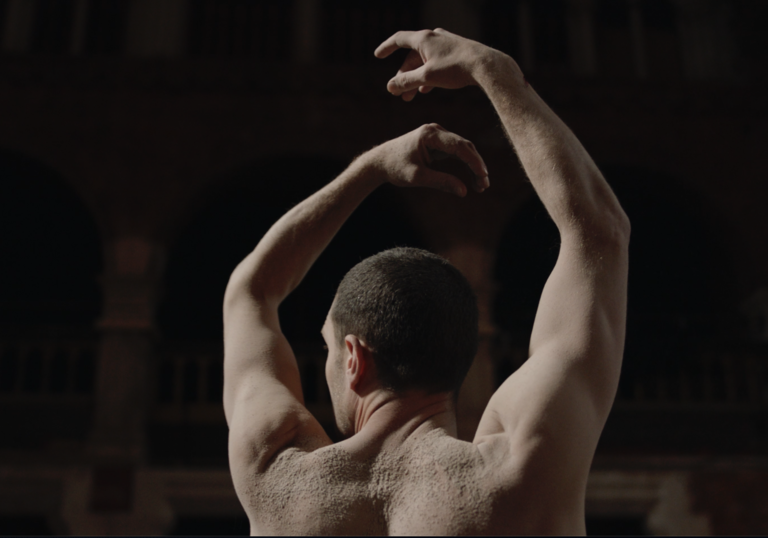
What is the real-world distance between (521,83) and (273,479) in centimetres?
70

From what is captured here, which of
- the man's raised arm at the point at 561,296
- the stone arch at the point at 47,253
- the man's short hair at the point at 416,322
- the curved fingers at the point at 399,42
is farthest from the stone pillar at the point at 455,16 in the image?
the man's short hair at the point at 416,322

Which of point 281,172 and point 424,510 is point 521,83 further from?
point 281,172

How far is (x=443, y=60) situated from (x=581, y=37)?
27.8ft

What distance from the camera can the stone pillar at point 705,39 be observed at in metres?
8.91

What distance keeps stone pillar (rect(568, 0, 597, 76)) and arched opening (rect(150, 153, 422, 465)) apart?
112 inches

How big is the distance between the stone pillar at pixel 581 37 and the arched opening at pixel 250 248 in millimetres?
2857

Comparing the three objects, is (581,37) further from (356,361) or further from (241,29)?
(356,361)

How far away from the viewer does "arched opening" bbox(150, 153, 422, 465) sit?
7.96 metres

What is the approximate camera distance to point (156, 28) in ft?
26.9

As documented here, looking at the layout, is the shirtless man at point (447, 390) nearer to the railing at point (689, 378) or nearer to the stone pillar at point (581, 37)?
the railing at point (689, 378)

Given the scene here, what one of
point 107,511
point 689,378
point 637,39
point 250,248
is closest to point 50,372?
point 107,511

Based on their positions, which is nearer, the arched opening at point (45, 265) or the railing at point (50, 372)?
the railing at point (50, 372)

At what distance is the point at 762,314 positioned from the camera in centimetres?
728

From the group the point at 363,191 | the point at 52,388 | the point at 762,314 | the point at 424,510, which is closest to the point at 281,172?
the point at 52,388
